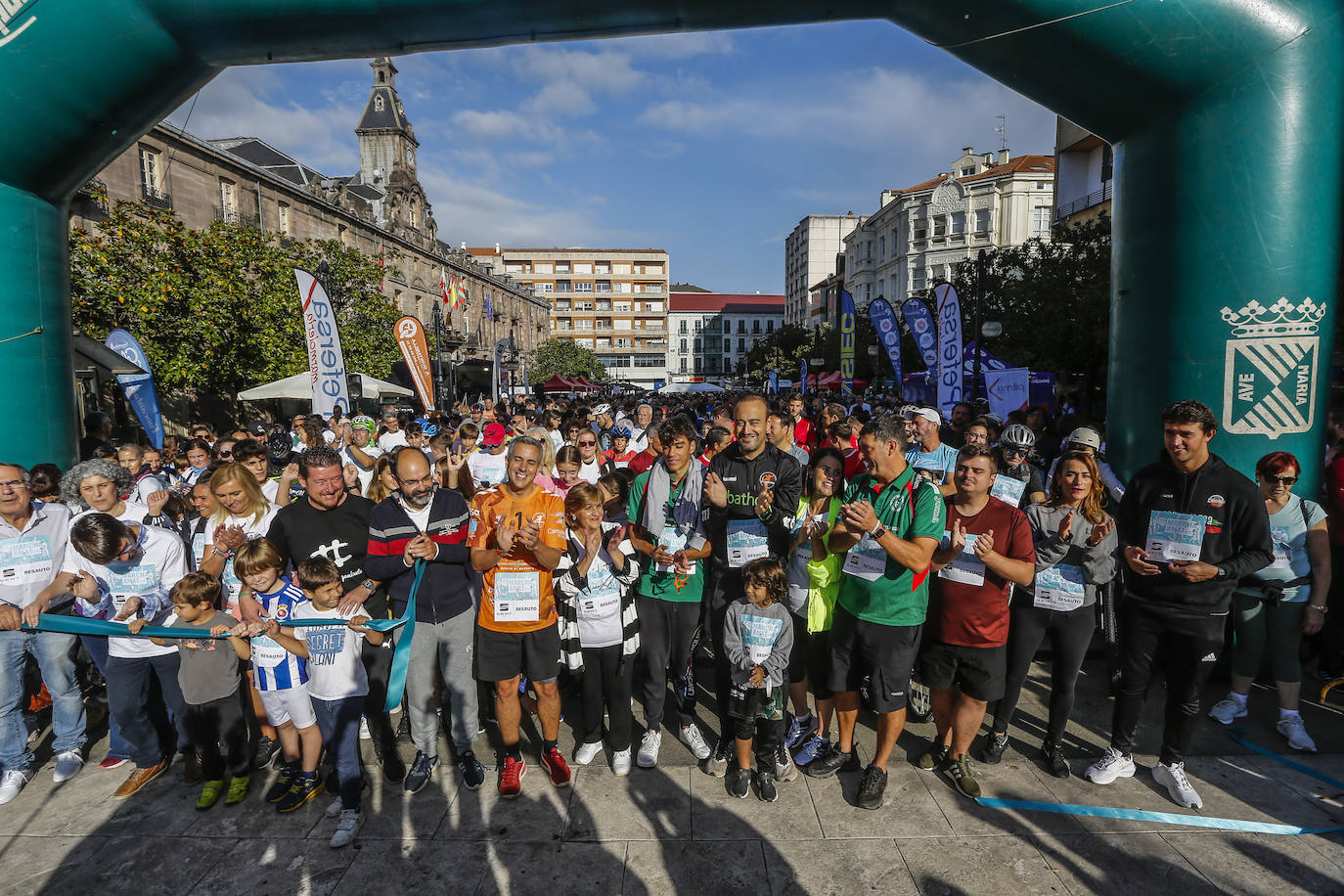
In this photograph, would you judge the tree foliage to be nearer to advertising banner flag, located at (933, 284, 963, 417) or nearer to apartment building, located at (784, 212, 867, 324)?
advertising banner flag, located at (933, 284, 963, 417)

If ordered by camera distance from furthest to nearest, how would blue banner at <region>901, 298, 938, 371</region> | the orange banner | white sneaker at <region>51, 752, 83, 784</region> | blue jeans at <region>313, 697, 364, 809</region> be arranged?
1. the orange banner
2. blue banner at <region>901, 298, 938, 371</region>
3. white sneaker at <region>51, 752, 83, 784</region>
4. blue jeans at <region>313, 697, 364, 809</region>

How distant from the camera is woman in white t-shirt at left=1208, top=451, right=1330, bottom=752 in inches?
166

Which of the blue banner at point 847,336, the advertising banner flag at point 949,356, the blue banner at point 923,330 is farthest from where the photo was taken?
the blue banner at point 847,336

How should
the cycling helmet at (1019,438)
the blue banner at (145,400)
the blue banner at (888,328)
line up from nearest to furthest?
the cycling helmet at (1019,438) → the blue banner at (145,400) → the blue banner at (888,328)

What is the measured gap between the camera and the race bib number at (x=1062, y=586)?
3820 millimetres

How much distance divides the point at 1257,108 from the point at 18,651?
9237 millimetres

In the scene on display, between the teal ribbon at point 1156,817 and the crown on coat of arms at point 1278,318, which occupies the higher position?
the crown on coat of arms at point 1278,318

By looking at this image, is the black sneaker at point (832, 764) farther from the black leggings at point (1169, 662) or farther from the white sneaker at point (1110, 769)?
the black leggings at point (1169, 662)

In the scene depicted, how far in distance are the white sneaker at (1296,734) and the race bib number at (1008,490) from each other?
212cm

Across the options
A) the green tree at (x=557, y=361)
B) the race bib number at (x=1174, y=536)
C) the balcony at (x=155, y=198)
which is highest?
the balcony at (x=155, y=198)

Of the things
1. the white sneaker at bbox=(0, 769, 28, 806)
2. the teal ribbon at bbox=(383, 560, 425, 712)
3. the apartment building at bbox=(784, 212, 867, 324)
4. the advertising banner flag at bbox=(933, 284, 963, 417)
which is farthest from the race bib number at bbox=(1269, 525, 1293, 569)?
the apartment building at bbox=(784, 212, 867, 324)

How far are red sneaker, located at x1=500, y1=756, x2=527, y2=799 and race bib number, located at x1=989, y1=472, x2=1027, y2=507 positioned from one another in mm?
3683

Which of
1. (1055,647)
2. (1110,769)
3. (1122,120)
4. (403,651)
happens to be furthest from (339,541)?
(1122,120)

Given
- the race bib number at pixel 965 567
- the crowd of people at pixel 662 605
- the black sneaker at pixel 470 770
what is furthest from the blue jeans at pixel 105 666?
the race bib number at pixel 965 567
